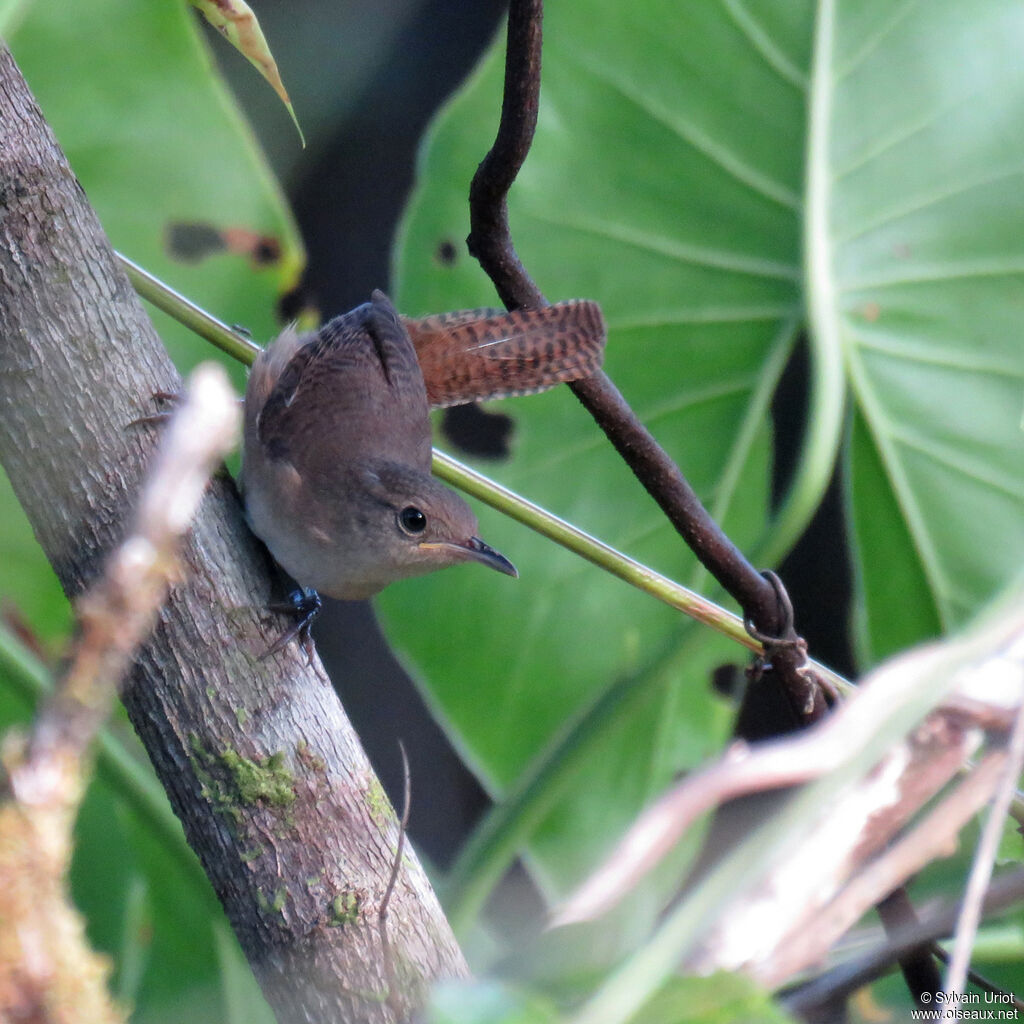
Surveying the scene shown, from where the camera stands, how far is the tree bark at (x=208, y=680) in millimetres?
933

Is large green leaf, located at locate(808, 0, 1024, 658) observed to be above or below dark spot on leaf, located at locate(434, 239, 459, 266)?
below

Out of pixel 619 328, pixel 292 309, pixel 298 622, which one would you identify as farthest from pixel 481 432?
pixel 298 622

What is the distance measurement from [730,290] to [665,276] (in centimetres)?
13

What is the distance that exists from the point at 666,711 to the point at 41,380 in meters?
1.47

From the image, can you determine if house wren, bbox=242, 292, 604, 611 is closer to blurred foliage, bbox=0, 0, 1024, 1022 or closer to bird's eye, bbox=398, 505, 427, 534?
bird's eye, bbox=398, 505, 427, 534

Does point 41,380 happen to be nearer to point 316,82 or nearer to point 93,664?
point 93,664

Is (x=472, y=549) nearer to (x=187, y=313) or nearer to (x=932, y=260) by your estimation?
(x=187, y=313)

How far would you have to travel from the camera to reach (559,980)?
59 centimetres

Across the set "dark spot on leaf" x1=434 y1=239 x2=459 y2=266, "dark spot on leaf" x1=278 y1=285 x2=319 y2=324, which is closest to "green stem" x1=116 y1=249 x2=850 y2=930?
"dark spot on leaf" x1=278 y1=285 x2=319 y2=324

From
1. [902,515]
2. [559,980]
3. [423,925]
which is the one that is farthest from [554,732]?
[559,980]

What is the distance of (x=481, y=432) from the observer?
6.89 ft

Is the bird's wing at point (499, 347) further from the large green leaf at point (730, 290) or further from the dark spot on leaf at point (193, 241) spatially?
the dark spot on leaf at point (193, 241)

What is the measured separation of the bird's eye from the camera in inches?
59.1

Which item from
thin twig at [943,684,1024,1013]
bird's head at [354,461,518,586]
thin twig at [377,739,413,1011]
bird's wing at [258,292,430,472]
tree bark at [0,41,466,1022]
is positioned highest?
bird's wing at [258,292,430,472]
